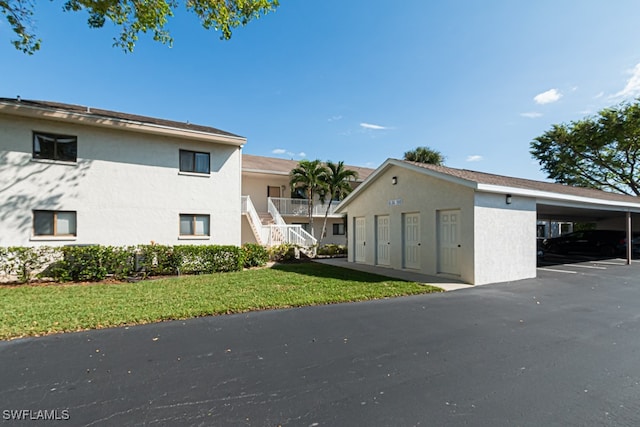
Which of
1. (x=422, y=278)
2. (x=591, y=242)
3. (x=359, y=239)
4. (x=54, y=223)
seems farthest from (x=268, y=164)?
(x=591, y=242)

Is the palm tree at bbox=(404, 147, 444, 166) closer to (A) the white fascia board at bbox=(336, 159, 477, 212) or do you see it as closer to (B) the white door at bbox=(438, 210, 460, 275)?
(A) the white fascia board at bbox=(336, 159, 477, 212)

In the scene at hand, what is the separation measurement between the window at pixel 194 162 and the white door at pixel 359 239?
764cm

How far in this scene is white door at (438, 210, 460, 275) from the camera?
1105cm

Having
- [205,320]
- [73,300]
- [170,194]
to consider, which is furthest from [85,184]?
[205,320]

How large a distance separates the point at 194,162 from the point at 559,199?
1524 cm

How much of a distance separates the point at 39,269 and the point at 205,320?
26.9 feet

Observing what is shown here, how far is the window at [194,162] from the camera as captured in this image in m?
14.3

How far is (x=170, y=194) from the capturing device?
1384 centimetres

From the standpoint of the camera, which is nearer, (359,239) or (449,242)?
(449,242)

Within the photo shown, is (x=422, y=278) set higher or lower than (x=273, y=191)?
lower

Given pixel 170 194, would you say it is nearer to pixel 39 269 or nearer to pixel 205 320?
pixel 39 269

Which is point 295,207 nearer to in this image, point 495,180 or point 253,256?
point 253,256

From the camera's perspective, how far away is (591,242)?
795 inches

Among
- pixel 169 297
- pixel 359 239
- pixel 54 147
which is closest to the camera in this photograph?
pixel 169 297
